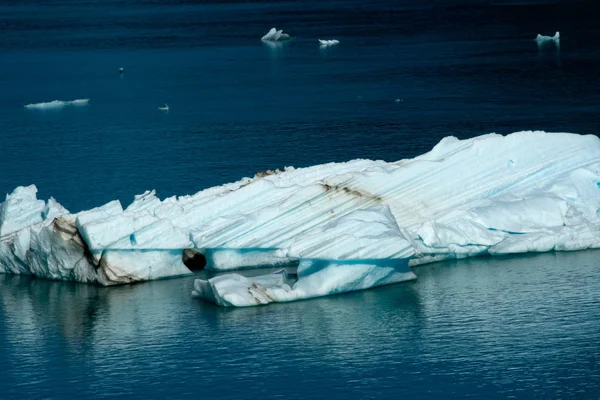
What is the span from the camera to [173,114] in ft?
162

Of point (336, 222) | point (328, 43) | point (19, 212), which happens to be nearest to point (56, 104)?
point (328, 43)

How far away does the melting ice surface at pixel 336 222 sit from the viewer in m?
24.3

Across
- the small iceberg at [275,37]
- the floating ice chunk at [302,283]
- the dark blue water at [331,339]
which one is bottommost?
the dark blue water at [331,339]

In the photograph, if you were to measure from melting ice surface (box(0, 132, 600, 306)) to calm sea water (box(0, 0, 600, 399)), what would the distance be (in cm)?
46

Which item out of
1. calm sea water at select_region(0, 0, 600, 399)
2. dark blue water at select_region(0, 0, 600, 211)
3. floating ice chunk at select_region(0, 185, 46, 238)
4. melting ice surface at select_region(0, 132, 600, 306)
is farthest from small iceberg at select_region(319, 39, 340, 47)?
floating ice chunk at select_region(0, 185, 46, 238)

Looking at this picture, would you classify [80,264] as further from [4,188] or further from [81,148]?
[81,148]

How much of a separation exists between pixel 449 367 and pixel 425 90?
31.6 meters

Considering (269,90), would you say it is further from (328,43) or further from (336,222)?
(336,222)

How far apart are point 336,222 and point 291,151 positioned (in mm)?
16227

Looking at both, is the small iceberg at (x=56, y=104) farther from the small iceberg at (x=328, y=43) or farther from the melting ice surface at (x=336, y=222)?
the melting ice surface at (x=336, y=222)

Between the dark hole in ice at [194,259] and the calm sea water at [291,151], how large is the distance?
860 millimetres

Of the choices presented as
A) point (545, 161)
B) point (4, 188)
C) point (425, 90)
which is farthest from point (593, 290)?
point (425, 90)

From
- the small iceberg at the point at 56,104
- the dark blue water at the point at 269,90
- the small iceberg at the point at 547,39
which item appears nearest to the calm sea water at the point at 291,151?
the dark blue water at the point at 269,90

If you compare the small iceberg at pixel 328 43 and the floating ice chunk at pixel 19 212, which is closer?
the floating ice chunk at pixel 19 212
